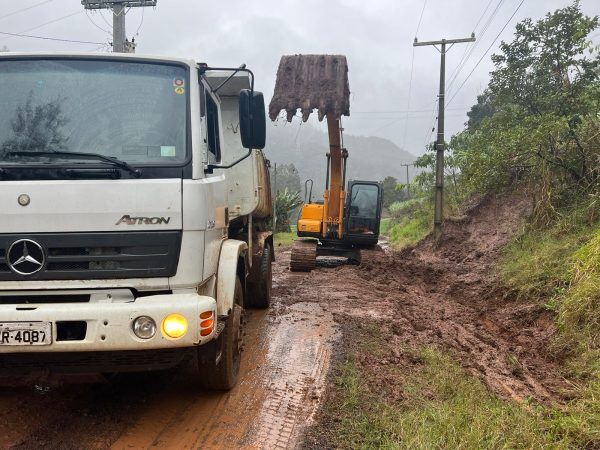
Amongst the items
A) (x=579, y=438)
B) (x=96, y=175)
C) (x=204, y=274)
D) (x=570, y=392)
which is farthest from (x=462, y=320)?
(x=96, y=175)

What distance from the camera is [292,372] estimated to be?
186 inches

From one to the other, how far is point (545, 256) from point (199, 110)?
618 centimetres

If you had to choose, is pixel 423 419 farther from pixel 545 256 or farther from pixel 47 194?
pixel 545 256

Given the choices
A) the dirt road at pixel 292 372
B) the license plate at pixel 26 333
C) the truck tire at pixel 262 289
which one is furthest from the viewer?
the truck tire at pixel 262 289

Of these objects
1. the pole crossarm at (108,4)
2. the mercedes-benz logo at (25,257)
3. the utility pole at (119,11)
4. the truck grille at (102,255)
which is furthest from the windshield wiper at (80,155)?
the pole crossarm at (108,4)

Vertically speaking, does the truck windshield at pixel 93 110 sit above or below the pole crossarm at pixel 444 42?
below

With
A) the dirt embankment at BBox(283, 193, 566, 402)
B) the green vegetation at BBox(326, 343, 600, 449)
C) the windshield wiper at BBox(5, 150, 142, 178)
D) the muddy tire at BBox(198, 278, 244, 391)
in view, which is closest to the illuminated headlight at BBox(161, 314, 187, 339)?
the muddy tire at BBox(198, 278, 244, 391)

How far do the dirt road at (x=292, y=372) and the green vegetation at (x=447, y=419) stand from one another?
30 cm

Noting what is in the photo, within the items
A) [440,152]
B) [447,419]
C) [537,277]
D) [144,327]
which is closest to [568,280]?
[537,277]

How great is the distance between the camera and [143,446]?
3322 mm

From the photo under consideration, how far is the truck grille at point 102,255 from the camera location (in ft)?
10.5

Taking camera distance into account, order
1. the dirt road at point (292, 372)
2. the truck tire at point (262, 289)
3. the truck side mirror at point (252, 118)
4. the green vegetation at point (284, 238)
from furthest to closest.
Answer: the green vegetation at point (284, 238) < the truck tire at point (262, 289) < the truck side mirror at point (252, 118) < the dirt road at point (292, 372)

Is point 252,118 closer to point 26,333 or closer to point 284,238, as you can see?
point 26,333

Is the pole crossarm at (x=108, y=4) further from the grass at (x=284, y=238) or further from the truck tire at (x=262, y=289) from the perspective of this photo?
the truck tire at (x=262, y=289)
